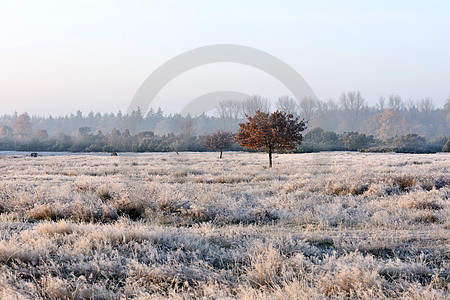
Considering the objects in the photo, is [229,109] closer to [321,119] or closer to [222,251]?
[321,119]

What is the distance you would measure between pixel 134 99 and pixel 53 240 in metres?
27.0

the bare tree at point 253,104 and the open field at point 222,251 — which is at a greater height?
the bare tree at point 253,104

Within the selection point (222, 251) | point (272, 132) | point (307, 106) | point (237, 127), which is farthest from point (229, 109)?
point (222, 251)

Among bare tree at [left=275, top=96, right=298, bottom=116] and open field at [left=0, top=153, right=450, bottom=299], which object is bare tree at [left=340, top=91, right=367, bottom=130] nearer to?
bare tree at [left=275, top=96, right=298, bottom=116]

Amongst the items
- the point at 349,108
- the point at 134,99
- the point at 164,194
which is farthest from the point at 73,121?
the point at 164,194

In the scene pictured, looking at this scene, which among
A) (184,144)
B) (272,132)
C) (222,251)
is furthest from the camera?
(184,144)

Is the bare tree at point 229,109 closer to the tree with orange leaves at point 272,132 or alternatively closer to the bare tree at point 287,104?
the bare tree at point 287,104

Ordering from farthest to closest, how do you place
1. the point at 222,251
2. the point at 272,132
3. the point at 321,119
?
the point at 321,119 → the point at 272,132 → the point at 222,251

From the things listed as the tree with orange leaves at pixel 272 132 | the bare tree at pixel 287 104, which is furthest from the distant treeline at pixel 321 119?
the tree with orange leaves at pixel 272 132

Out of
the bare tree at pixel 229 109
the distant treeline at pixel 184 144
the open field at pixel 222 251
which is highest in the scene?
the bare tree at pixel 229 109

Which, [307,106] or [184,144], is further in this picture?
[307,106]

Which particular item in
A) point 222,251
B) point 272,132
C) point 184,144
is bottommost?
point 222,251

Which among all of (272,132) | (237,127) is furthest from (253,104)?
Answer: (272,132)

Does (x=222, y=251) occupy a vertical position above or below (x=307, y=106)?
below
